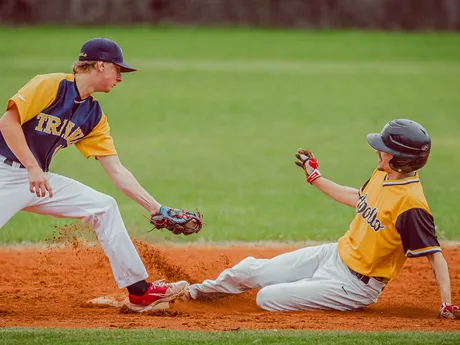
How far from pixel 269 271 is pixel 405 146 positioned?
1436 millimetres

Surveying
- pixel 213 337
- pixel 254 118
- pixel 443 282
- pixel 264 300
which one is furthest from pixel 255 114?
pixel 213 337

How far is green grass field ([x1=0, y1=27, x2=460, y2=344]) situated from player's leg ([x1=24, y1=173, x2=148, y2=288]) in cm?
83

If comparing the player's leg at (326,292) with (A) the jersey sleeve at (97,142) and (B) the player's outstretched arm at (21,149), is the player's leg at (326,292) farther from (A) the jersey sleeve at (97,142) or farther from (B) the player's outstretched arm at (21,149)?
(B) the player's outstretched arm at (21,149)

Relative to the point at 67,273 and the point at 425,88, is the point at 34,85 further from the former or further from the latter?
the point at 425,88

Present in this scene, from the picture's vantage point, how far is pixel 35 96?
6344 millimetres

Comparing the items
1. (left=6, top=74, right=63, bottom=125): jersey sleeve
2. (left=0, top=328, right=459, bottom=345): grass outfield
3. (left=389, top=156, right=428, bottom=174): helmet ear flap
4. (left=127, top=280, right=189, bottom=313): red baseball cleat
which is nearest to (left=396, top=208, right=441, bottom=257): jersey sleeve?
(left=389, top=156, right=428, bottom=174): helmet ear flap

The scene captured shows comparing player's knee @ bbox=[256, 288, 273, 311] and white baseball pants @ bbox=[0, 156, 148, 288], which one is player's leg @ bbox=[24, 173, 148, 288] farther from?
player's knee @ bbox=[256, 288, 273, 311]

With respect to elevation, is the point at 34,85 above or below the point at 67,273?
above

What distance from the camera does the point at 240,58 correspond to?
101ft

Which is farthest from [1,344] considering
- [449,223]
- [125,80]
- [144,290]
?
[125,80]

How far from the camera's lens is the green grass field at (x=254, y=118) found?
423 inches

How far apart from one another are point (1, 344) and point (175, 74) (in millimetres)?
21082

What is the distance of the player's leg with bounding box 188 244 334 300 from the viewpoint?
7.02 m

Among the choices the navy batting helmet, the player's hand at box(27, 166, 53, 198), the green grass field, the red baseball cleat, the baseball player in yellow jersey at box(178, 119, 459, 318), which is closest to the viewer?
the player's hand at box(27, 166, 53, 198)
